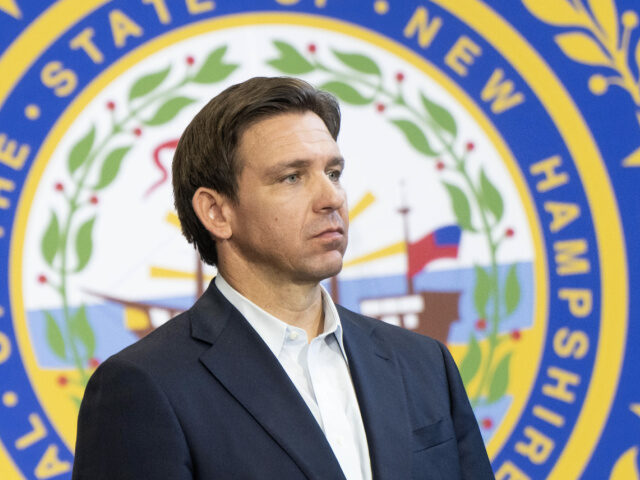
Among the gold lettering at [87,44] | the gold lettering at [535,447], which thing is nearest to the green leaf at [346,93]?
the gold lettering at [87,44]

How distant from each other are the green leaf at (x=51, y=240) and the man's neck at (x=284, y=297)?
125 cm

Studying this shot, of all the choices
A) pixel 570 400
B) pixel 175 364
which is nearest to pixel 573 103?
pixel 570 400

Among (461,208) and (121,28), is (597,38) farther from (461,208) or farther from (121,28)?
(121,28)

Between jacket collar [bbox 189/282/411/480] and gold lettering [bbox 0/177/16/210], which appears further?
gold lettering [bbox 0/177/16/210]

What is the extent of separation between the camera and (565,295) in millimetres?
2988

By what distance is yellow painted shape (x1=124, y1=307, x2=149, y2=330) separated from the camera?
9.36ft

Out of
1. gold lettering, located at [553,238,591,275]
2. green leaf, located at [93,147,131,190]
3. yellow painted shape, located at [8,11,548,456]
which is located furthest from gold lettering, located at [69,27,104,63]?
gold lettering, located at [553,238,591,275]

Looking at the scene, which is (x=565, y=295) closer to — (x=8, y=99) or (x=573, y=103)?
(x=573, y=103)

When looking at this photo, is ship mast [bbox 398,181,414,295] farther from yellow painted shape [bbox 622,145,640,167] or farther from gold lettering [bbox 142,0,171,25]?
gold lettering [bbox 142,0,171,25]

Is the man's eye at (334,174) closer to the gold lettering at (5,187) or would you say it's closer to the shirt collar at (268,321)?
the shirt collar at (268,321)

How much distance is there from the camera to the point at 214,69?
2.97m

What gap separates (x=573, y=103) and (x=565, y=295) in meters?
0.66

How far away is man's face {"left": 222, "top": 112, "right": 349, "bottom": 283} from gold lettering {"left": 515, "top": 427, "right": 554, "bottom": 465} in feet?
5.03

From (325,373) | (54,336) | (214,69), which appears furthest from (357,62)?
(325,373)
